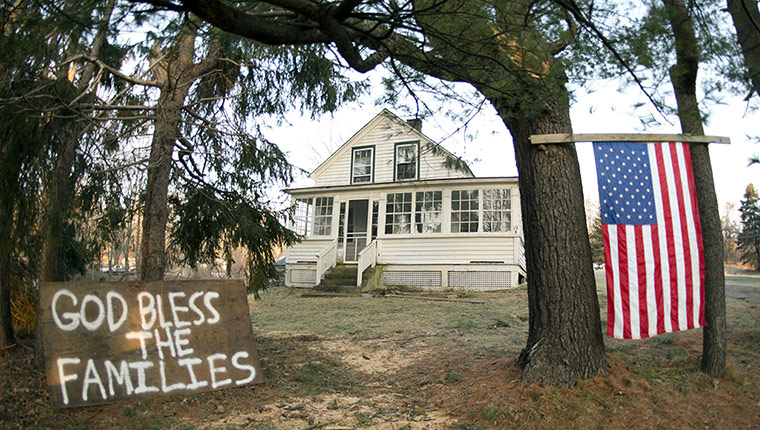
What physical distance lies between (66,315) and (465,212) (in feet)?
39.8

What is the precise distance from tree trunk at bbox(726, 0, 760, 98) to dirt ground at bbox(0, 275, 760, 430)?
9.56ft

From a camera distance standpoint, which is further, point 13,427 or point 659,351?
point 659,351

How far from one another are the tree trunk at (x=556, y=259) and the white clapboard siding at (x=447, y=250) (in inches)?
382

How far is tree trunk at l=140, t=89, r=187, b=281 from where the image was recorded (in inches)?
227

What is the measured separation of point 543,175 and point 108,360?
4.43 m

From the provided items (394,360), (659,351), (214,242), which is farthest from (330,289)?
(659,351)

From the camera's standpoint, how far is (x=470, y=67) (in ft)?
13.4

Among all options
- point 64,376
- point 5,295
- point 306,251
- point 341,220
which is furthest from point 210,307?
point 341,220

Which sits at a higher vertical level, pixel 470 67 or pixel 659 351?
pixel 470 67

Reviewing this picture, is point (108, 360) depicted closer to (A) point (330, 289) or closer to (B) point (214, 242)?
(B) point (214, 242)

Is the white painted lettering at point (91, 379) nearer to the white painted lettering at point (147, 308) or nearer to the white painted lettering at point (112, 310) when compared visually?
the white painted lettering at point (112, 310)

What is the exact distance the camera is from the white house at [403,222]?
1442 centimetres

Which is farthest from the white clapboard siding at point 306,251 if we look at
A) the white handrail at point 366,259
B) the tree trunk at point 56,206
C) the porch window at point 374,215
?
the tree trunk at point 56,206

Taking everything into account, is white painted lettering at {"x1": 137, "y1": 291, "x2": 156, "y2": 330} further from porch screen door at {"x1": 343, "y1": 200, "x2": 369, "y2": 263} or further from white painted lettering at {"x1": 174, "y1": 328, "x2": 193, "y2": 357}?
porch screen door at {"x1": 343, "y1": 200, "x2": 369, "y2": 263}
